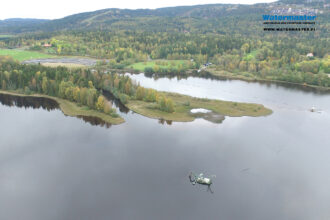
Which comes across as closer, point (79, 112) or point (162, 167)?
point (162, 167)

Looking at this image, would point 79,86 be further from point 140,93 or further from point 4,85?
point 4,85

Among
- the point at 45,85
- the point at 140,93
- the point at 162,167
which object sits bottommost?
the point at 162,167

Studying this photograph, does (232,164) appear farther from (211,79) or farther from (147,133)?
(211,79)

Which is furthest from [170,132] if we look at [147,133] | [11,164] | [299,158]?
[11,164]

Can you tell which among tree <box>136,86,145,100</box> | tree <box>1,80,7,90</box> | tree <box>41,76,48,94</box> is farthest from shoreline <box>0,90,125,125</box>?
tree <box>1,80,7,90</box>

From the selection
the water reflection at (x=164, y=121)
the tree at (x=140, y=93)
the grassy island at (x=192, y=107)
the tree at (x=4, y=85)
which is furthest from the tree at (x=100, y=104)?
the tree at (x=4, y=85)

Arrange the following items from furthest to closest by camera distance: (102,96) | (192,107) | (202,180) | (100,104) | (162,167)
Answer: (192,107), (102,96), (100,104), (162,167), (202,180)

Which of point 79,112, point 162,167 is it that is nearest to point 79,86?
point 79,112
